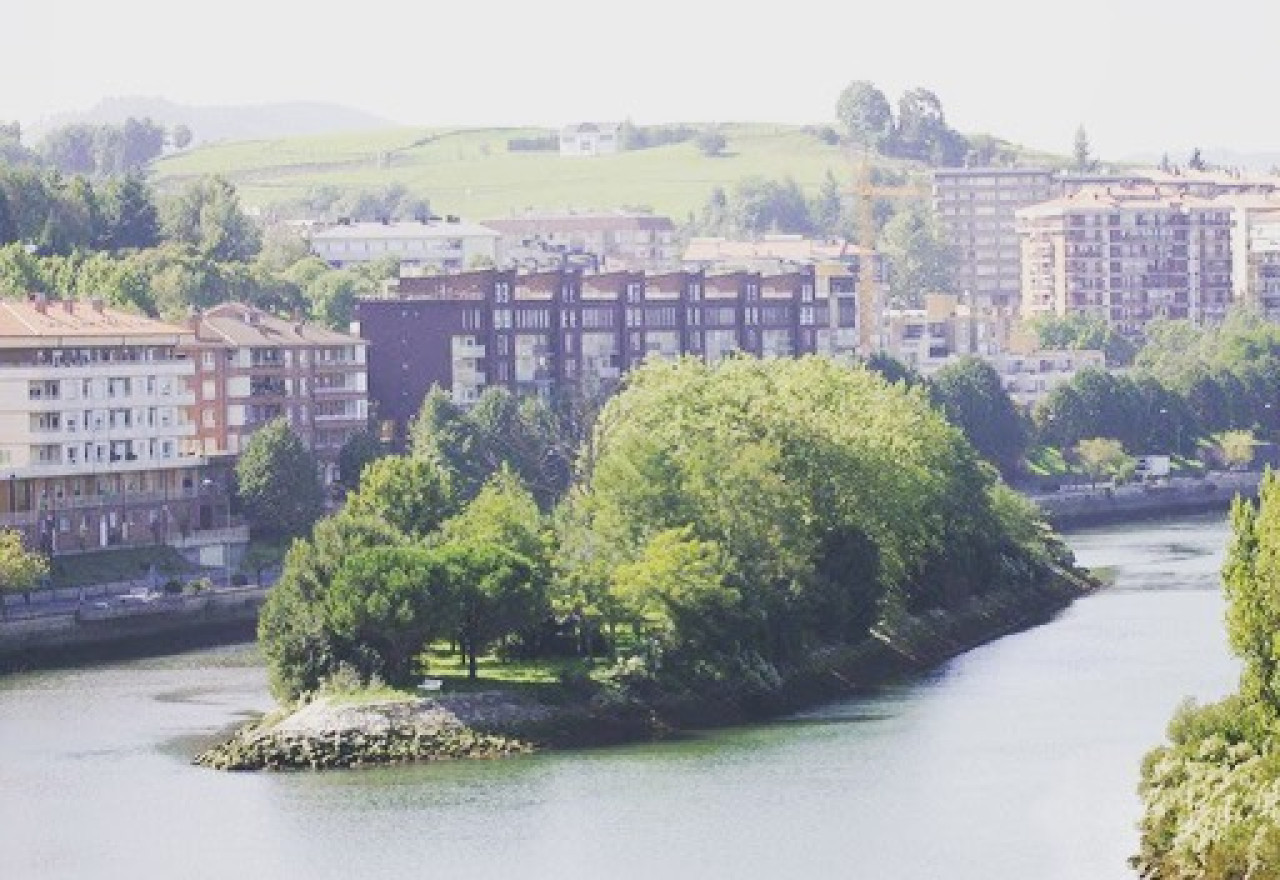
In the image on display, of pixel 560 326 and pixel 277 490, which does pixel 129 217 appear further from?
pixel 277 490

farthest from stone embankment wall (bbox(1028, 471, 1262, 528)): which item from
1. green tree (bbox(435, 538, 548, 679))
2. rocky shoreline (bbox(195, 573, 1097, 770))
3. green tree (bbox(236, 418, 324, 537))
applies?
green tree (bbox(435, 538, 548, 679))

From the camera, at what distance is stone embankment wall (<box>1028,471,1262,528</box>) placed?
131 m

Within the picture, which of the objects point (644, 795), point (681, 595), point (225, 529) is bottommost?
point (644, 795)

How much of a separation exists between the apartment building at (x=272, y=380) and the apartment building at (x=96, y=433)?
290 cm

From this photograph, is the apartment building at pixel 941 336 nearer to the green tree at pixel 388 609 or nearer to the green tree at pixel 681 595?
the green tree at pixel 681 595

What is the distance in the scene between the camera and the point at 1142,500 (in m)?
138

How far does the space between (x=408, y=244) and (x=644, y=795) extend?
11378 centimetres

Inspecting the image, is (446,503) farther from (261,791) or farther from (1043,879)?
(1043,879)

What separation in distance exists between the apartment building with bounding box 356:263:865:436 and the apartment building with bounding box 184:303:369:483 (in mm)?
6532

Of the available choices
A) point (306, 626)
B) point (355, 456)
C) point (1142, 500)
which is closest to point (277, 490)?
point (355, 456)

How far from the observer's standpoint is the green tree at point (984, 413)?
140500mm

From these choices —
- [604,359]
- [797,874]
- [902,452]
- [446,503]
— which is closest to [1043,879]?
[797,874]

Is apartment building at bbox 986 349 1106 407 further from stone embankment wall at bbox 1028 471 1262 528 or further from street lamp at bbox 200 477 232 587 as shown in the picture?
street lamp at bbox 200 477 232 587

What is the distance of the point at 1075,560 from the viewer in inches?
4131
